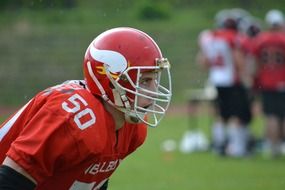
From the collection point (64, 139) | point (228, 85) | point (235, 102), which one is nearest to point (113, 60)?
point (64, 139)

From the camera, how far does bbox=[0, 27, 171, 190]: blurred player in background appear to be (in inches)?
145

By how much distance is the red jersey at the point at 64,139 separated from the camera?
3689mm

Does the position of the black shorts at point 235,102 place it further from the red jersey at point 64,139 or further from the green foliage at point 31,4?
the green foliage at point 31,4

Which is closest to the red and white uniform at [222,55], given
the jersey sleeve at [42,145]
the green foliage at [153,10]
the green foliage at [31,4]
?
the jersey sleeve at [42,145]

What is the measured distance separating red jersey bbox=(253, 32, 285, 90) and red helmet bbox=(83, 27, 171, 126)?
7.03m

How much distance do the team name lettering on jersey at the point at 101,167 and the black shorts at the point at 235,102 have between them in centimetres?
743

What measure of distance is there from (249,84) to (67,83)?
7.36 metres

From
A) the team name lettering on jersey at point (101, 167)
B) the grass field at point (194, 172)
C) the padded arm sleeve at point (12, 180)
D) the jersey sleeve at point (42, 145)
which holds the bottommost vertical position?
the grass field at point (194, 172)

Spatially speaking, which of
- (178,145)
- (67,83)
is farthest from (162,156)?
(67,83)

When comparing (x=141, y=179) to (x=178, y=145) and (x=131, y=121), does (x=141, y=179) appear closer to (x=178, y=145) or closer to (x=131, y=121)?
(x=178, y=145)

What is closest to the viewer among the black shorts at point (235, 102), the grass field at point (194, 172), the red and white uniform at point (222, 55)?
the grass field at point (194, 172)

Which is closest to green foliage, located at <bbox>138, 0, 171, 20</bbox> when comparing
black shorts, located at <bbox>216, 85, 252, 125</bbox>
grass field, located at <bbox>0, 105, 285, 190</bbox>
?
grass field, located at <bbox>0, 105, 285, 190</bbox>

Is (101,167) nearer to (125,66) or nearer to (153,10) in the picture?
(125,66)

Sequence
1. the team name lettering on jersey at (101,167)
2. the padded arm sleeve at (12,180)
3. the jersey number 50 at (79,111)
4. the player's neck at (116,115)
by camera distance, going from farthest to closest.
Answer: the player's neck at (116,115), the team name lettering on jersey at (101,167), the jersey number 50 at (79,111), the padded arm sleeve at (12,180)
